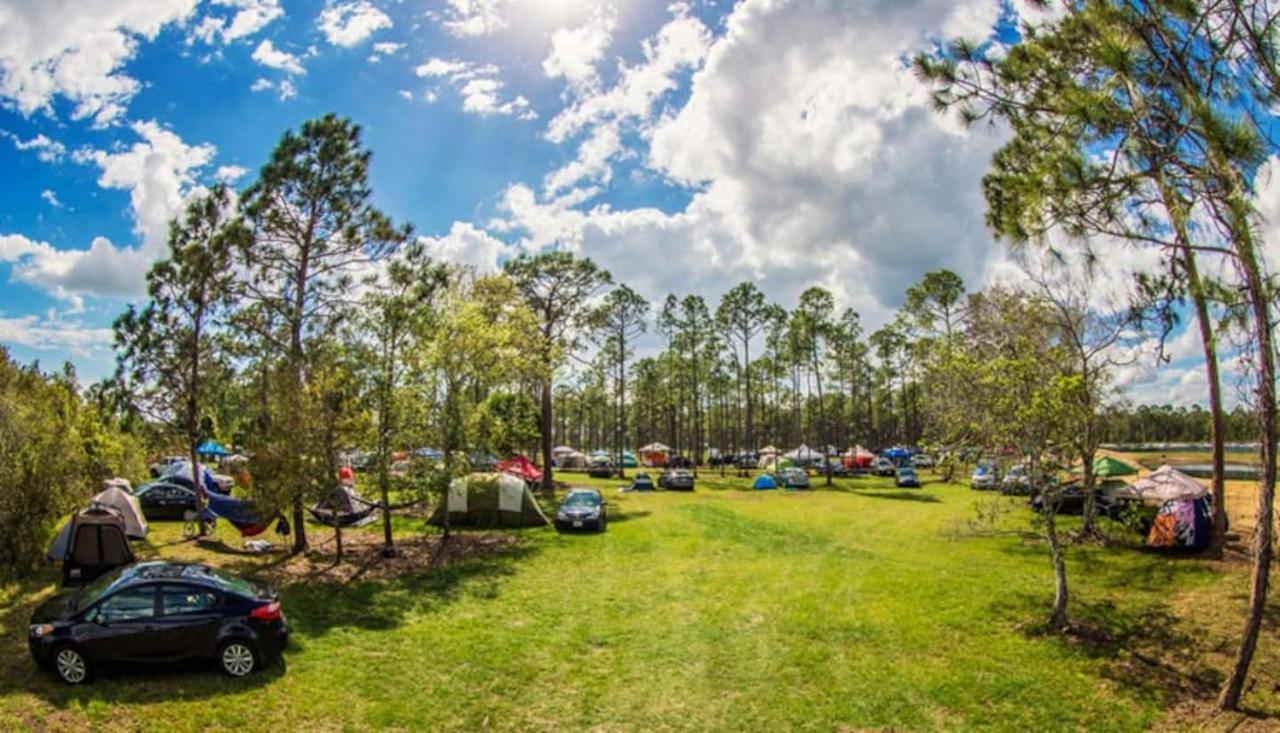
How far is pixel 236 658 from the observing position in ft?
30.1

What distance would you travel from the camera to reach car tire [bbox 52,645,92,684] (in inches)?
335

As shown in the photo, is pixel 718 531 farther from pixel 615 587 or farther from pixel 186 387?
pixel 186 387

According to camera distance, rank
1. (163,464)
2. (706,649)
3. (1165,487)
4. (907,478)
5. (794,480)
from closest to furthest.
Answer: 1. (706,649)
2. (1165,487)
3. (794,480)
4. (907,478)
5. (163,464)

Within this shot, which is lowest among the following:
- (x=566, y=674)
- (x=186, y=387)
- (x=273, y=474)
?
(x=566, y=674)

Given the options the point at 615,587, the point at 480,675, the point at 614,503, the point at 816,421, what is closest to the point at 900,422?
the point at 816,421

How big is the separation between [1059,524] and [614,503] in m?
16.8

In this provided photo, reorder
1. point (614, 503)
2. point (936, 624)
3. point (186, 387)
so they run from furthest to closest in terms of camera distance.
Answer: point (614, 503) < point (186, 387) < point (936, 624)

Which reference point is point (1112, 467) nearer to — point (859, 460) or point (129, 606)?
point (129, 606)

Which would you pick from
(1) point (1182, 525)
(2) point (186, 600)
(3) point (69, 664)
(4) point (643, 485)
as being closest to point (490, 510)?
(2) point (186, 600)

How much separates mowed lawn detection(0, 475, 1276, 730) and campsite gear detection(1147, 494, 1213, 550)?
639 millimetres

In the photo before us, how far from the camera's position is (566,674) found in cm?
1002

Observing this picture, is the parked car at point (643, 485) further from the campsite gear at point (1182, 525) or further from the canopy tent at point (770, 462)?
the campsite gear at point (1182, 525)

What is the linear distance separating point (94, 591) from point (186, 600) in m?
1.24

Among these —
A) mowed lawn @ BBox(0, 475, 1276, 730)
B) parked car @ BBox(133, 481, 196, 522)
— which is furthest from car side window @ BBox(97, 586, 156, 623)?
parked car @ BBox(133, 481, 196, 522)
